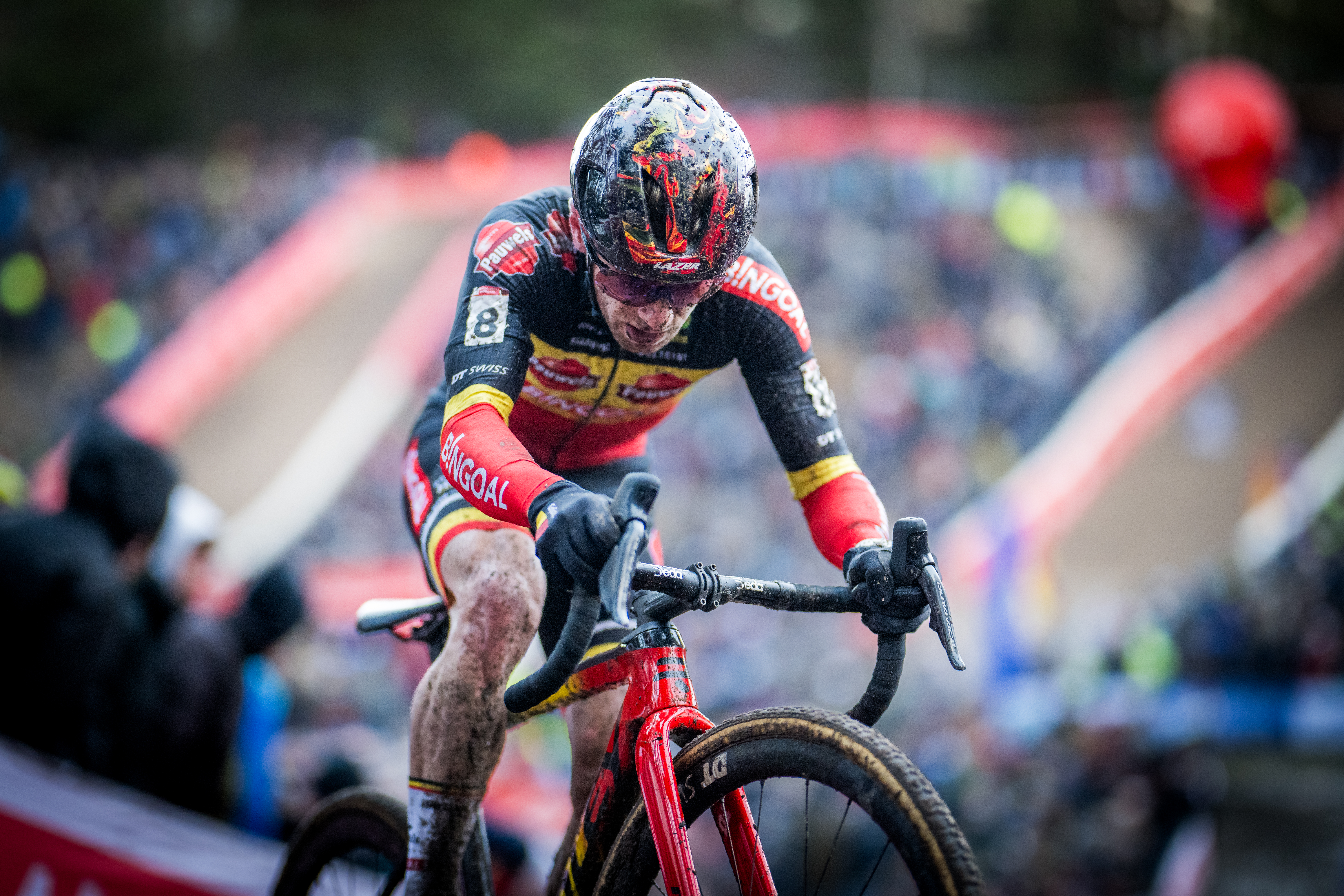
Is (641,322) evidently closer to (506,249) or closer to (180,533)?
(506,249)

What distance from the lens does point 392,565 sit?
54.1 feet

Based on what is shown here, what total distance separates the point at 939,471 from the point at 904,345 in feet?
13.5

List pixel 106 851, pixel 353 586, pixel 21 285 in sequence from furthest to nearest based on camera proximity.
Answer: pixel 21 285, pixel 353 586, pixel 106 851

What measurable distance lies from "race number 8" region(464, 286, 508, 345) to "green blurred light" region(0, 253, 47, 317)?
80.6ft

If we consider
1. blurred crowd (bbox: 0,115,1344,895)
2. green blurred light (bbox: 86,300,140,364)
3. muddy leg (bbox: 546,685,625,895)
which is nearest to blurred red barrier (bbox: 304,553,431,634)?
blurred crowd (bbox: 0,115,1344,895)

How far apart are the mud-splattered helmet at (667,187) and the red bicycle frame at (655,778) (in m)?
0.91

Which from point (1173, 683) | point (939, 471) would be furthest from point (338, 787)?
point (939, 471)

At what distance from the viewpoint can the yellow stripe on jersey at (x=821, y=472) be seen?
10.4 ft

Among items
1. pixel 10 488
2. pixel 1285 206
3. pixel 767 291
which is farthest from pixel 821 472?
pixel 1285 206

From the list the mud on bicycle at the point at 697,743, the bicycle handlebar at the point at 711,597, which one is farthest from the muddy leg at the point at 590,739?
the bicycle handlebar at the point at 711,597

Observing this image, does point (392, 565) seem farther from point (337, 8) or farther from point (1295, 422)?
point (337, 8)

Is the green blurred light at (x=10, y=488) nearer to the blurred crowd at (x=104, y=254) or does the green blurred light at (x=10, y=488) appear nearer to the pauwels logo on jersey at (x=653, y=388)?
the pauwels logo on jersey at (x=653, y=388)

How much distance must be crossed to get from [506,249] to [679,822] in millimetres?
1501

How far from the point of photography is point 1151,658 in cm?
1214
